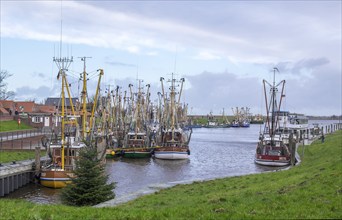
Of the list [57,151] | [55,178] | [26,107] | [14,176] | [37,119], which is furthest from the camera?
[26,107]

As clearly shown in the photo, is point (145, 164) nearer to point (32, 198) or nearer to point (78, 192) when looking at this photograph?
point (32, 198)

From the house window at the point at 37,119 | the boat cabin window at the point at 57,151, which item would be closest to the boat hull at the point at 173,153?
the boat cabin window at the point at 57,151

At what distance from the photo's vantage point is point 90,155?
28.6 metres

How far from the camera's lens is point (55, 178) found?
143ft

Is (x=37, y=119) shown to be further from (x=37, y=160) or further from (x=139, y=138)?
(x=37, y=160)

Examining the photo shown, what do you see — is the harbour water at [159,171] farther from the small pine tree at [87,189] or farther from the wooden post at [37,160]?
the small pine tree at [87,189]

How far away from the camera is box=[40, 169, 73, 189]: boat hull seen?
143ft

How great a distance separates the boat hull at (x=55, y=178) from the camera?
43.5 meters

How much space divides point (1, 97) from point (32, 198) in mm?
107263

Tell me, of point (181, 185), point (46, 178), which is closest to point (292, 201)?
point (181, 185)

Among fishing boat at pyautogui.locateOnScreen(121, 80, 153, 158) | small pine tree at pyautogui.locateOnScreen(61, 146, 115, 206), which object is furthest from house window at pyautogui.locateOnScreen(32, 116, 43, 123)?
small pine tree at pyautogui.locateOnScreen(61, 146, 115, 206)

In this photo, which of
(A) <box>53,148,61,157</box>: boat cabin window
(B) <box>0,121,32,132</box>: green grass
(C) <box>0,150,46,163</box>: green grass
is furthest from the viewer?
(B) <box>0,121,32,132</box>: green grass

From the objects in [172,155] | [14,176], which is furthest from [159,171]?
[14,176]

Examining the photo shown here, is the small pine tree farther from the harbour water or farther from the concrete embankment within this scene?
the concrete embankment
